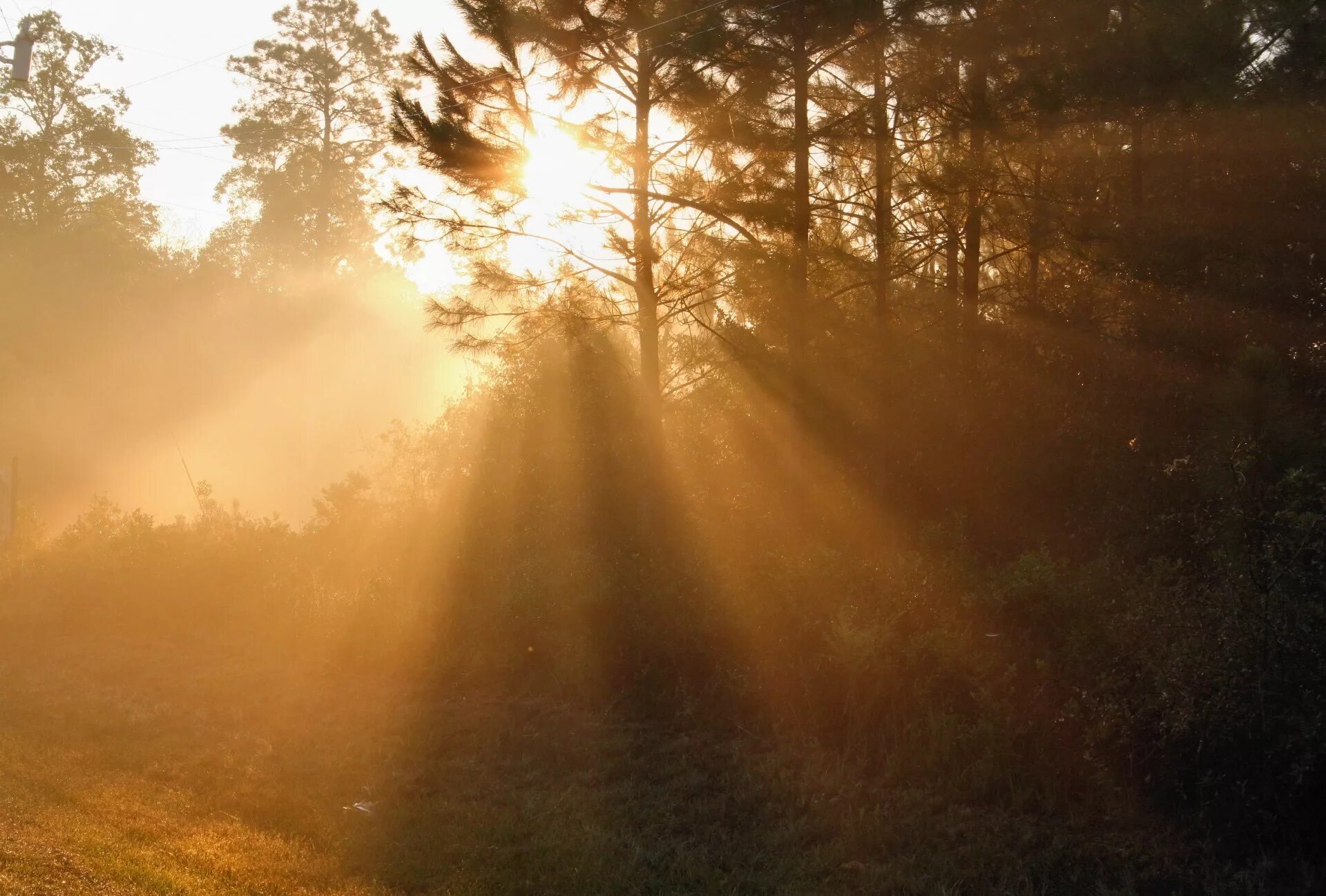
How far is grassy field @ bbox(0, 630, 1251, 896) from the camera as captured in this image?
702 cm

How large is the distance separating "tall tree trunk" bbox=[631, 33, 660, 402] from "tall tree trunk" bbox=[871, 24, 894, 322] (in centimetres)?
316

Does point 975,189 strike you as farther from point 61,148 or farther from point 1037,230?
point 61,148

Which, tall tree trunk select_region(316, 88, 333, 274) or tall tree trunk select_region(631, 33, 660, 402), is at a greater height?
tall tree trunk select_region(316, 88, 333, 274)

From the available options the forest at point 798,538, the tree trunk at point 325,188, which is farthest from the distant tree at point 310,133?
the forest at point 798,538

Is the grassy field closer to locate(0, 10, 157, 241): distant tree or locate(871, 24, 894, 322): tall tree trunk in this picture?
locate(871, 24, 894, 322): tall tree trunk

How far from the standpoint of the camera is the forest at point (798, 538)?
7.37 meters

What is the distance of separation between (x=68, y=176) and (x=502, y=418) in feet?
86.8

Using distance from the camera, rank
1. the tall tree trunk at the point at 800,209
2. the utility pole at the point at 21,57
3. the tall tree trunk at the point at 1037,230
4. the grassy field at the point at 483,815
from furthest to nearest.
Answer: the tall tree trunk at the point at 800,209
the tall tree trunk at the point at 1037,230
the utility pole at the point at 21,57
the grassy field at the point at 483,815

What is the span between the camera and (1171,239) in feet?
42.8

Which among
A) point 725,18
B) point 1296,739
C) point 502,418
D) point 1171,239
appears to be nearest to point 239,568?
point 502,418

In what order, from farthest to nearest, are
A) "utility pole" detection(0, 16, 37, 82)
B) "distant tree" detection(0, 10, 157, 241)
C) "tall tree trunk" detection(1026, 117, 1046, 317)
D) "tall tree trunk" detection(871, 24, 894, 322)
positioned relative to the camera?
"distant tree" detection(0, 10, 157, 241) < "tall tree trunk" detection(871, 24, 894, 322) < "tall tree trunk" detection(1026, 117, 1046, 317) < "utility pole" detection(0, 16, 37, 82)

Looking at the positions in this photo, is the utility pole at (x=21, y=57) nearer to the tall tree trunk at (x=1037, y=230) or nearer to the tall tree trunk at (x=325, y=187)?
the tall tree trunk at (x=1037, y=230)

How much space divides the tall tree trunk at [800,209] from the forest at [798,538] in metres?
0.07

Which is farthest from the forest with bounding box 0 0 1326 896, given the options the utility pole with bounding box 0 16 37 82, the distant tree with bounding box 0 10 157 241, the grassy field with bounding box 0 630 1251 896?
the distant tree with bounding box 0 10 157 241
